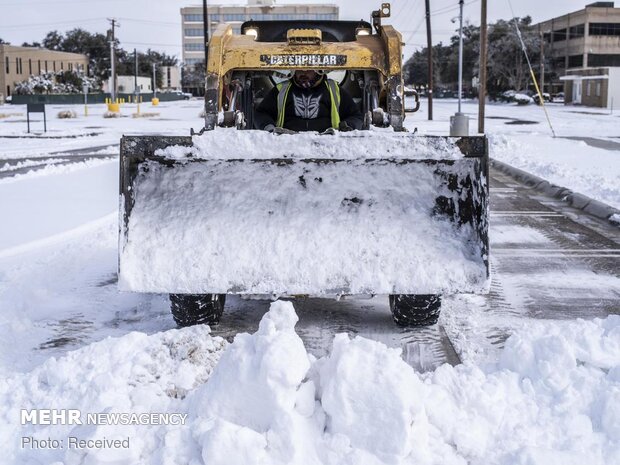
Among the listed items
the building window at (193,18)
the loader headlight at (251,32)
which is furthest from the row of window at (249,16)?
the loader headlight at (251,32)

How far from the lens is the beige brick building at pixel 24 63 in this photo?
3150 inches

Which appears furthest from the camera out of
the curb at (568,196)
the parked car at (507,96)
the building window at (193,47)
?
the building window at (193,47)

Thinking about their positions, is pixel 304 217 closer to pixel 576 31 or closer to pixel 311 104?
pixel 311 104

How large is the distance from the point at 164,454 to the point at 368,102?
467 centimetres

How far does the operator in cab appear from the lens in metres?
6.82

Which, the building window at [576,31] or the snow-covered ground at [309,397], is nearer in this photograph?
the snow-covered ground at [309,397]

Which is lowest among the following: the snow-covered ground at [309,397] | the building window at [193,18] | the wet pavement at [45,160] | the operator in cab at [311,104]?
Answer: the snow-covered ground at [309,397]

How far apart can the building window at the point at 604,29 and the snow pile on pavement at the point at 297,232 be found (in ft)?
249

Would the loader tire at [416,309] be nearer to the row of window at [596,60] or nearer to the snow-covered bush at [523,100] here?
the snow-covered bush at [523,100]

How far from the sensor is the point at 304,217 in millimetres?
4738

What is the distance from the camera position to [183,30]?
137375 millimetres

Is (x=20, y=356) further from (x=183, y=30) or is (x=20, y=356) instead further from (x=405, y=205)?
(x=183, y=30)

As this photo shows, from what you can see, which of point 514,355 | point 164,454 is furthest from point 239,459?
point 514,355

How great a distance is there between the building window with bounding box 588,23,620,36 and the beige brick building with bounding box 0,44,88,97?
54.9 metres
